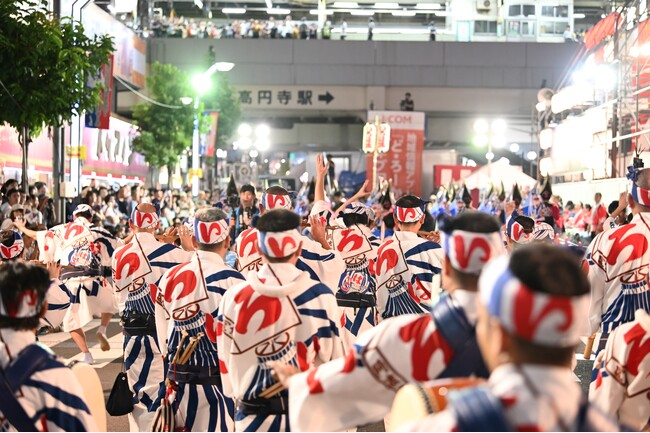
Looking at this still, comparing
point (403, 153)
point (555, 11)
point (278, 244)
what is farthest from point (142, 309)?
point (555, 11)

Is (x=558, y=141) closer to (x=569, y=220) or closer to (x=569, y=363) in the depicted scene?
(x=569, y=220)

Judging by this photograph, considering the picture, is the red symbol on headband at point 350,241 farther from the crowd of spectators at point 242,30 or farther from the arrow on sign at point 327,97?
the crowd of spectators at point 242,30

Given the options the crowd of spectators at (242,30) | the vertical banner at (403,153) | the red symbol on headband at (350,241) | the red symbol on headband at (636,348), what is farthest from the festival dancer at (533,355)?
the crowd of spectators at (242,30)

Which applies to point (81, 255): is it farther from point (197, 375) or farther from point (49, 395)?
point (49, 395)

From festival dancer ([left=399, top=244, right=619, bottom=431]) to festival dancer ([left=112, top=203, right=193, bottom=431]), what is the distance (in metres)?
5.84

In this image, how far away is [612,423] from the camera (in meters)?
2.55

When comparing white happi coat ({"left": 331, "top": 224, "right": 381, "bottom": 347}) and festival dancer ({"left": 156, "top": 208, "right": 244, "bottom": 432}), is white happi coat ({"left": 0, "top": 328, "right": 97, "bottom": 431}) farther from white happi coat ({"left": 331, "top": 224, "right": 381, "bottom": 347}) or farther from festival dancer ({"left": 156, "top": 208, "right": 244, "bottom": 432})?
white happi coat ({"left": 331, "top": 224, "right": 381, "bottom": 347})

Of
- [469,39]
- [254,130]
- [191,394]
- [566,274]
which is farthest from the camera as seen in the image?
[254,130]

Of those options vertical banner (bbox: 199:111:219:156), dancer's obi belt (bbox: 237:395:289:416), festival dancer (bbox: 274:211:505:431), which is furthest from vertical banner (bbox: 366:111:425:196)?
festival dancer (bbox: 274:211:505:431)

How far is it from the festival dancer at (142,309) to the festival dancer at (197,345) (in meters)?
1.81

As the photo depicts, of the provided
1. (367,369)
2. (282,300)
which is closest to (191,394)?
(282,300)

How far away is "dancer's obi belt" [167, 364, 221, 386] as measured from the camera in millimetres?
6203

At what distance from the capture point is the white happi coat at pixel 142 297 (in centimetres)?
816

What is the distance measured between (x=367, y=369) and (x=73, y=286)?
9.71 metres
